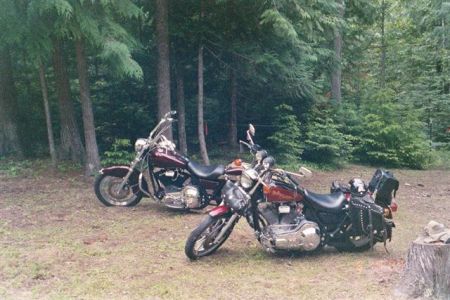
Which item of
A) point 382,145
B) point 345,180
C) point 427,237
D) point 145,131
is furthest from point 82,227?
point 382,145

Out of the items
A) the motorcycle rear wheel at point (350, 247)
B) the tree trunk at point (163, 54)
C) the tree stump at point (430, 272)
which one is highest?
the tree trunk at point (163, 54)

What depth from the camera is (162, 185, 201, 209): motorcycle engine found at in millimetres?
7375

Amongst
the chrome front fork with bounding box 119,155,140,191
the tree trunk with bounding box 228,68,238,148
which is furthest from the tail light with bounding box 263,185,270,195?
the tree trunk with bounding box 228,68,238,148

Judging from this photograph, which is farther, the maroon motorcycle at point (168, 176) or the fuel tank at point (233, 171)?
the maroon motorcycle at point (168, 176)

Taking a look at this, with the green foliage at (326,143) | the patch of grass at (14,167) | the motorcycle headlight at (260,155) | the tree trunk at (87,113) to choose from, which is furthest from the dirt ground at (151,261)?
the green foliage at (326,143)

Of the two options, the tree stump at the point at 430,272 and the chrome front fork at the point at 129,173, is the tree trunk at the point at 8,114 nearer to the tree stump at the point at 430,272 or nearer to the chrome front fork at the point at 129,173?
the chrome front fork at the point at 129,173

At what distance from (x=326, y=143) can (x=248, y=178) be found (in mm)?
8118

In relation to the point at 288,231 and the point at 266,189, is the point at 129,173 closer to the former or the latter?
the point at 266,189

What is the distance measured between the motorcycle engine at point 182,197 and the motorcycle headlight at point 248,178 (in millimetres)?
1884

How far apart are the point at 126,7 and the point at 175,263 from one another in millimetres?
4470

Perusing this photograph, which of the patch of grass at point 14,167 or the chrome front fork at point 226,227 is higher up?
the patch of grass at point 14,167


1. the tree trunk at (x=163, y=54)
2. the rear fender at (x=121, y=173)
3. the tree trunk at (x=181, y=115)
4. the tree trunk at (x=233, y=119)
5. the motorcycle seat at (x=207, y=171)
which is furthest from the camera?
the tree trunk at (x=233, y=119)

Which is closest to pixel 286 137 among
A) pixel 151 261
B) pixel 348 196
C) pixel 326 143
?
pixel 326 143

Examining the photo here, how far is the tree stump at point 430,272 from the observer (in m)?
4.38
